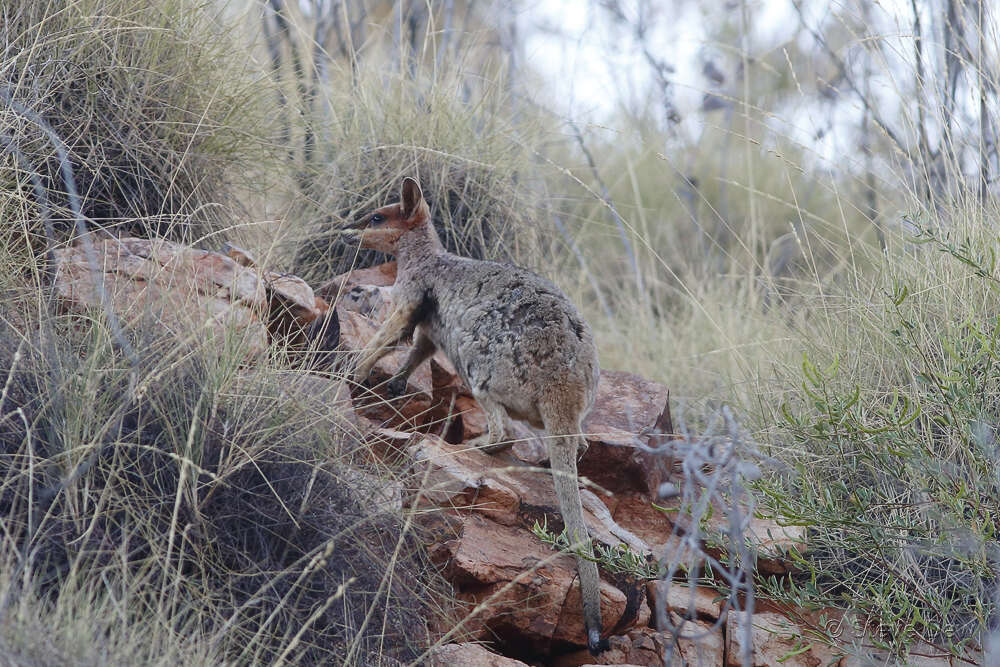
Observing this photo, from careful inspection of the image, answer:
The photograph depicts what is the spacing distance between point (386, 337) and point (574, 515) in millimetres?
1520

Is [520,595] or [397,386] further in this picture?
[397,386]

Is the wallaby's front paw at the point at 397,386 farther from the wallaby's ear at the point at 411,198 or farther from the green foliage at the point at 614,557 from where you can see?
the green foliage at the point at 614,557

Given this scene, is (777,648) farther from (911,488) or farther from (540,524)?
(540,524)

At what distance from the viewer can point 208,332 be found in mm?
3865

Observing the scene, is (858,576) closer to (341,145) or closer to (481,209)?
Result: (481,209)

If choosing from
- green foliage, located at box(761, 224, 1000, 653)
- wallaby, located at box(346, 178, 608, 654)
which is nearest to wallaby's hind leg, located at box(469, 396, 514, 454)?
wallaby, located at box(346, 178, 608, 654)

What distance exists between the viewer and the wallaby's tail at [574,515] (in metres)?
3.83

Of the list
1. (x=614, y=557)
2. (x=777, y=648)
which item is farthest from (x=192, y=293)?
(x=777, y=648)

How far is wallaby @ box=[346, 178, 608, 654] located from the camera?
161 inches

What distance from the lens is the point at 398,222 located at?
18.5ft

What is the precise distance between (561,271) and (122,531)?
487 cm

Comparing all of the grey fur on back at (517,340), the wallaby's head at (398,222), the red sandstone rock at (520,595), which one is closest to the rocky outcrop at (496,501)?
the red sandstone rock at (520,595)

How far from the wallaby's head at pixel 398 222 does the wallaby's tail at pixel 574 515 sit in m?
1.81

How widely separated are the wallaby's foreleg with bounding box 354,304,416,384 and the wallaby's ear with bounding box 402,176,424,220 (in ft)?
2.31
